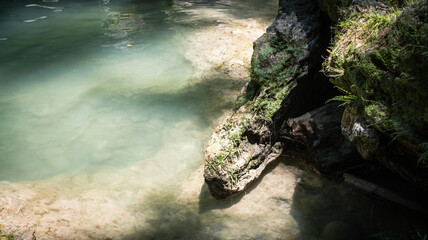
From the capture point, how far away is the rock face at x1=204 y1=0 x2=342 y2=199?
10.7 ft

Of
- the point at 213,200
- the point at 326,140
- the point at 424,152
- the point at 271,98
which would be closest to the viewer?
the point at 424,152

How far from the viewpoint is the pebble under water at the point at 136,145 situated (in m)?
2.95

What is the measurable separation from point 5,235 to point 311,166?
322 cm

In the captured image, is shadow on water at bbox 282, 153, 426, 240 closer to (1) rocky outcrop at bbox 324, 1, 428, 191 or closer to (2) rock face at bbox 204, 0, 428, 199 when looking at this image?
(2) rock face at bbox 204, 0, 428, 199

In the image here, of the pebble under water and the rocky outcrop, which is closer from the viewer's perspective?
the rocky outcrop

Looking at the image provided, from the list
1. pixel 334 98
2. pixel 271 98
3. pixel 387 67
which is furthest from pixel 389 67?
pixel 271 98

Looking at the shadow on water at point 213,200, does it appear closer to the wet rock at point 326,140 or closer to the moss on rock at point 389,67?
the wet rock at point 326,140

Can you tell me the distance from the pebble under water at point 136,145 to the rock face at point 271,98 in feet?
0.87

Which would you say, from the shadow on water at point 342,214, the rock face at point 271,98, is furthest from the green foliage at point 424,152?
the rock face at point 271,98

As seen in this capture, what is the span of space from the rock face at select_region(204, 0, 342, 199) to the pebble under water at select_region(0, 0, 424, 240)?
265 mm

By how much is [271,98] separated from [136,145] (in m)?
2.05

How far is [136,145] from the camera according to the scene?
4266 millimetres

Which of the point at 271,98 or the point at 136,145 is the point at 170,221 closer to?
the point at 136,145

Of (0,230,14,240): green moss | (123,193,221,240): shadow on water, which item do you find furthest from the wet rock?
(0,230,14,240): green moss
